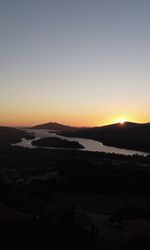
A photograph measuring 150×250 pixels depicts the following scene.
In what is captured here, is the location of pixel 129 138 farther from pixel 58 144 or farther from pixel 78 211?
pixel 78 211

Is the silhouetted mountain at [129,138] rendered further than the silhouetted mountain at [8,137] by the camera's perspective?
No

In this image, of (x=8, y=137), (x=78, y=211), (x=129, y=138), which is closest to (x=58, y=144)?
(x=129, y=138)

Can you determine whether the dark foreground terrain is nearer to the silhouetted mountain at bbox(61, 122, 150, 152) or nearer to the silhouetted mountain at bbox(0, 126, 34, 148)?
the silhouetted mountain at bbox(61, 122, 150, 152)

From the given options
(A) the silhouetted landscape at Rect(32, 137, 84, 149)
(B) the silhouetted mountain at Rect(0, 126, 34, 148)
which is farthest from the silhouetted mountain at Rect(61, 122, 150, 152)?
(B) the silhouetted mountain at Rect(0, 126, 34, 148)

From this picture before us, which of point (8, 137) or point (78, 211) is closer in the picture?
point (78, 211)

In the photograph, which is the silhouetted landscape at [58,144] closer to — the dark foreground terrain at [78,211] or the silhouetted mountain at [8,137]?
the silhouetted mountain at [8,137]

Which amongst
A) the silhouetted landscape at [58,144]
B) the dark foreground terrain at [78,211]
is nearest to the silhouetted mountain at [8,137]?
the silhouetted landscape at [58,144]

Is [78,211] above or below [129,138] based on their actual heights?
below

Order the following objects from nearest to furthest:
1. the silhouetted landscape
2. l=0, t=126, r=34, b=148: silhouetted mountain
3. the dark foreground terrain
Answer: the dark foreground terrain, the silhouetted landscape, l=0, t=126, r=34, b=148: silhouetted mountain

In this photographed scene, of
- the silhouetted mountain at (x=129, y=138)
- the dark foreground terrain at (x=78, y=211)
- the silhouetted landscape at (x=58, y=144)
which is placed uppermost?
the silhouetted mountain at (x=129, y=138)
